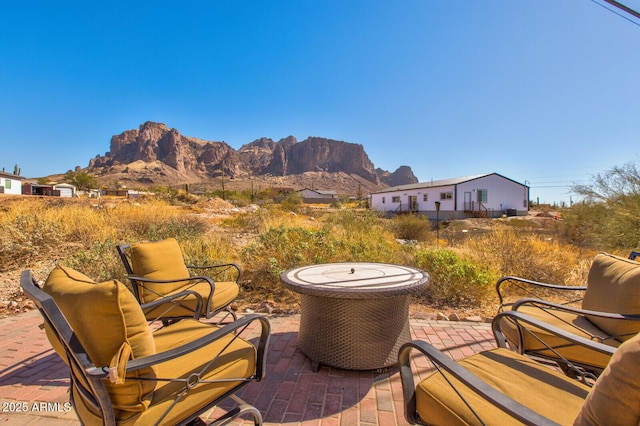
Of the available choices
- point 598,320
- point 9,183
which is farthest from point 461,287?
point 9,183

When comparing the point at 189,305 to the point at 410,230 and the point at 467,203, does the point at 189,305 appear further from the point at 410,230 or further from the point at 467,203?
the point at 467,203

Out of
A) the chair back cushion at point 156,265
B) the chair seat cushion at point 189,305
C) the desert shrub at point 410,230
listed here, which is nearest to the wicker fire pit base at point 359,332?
the chair seat cushion at point 189,305

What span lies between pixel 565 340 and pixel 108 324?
228cm

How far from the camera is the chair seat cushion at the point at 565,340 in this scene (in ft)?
5.37

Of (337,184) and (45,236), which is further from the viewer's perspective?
(337,184)

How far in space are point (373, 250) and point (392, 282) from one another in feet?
9.14

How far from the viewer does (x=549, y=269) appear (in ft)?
15.5

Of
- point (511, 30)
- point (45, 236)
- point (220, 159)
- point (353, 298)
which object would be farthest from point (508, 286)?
point (220, 159)

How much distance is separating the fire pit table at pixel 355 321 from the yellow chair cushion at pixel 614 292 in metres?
1.08

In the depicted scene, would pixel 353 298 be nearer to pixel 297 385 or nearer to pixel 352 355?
pixel 352 355

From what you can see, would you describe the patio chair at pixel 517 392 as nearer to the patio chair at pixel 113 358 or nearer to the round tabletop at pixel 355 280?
the round tabletop at pixel 355 280

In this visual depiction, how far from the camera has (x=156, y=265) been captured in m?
2.78

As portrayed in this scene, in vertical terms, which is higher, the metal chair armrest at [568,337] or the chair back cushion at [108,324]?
the chair back cushion at [108,324]

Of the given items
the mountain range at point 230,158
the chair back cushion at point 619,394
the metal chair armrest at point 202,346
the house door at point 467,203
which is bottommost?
the metal chair armrest at point 202,346
